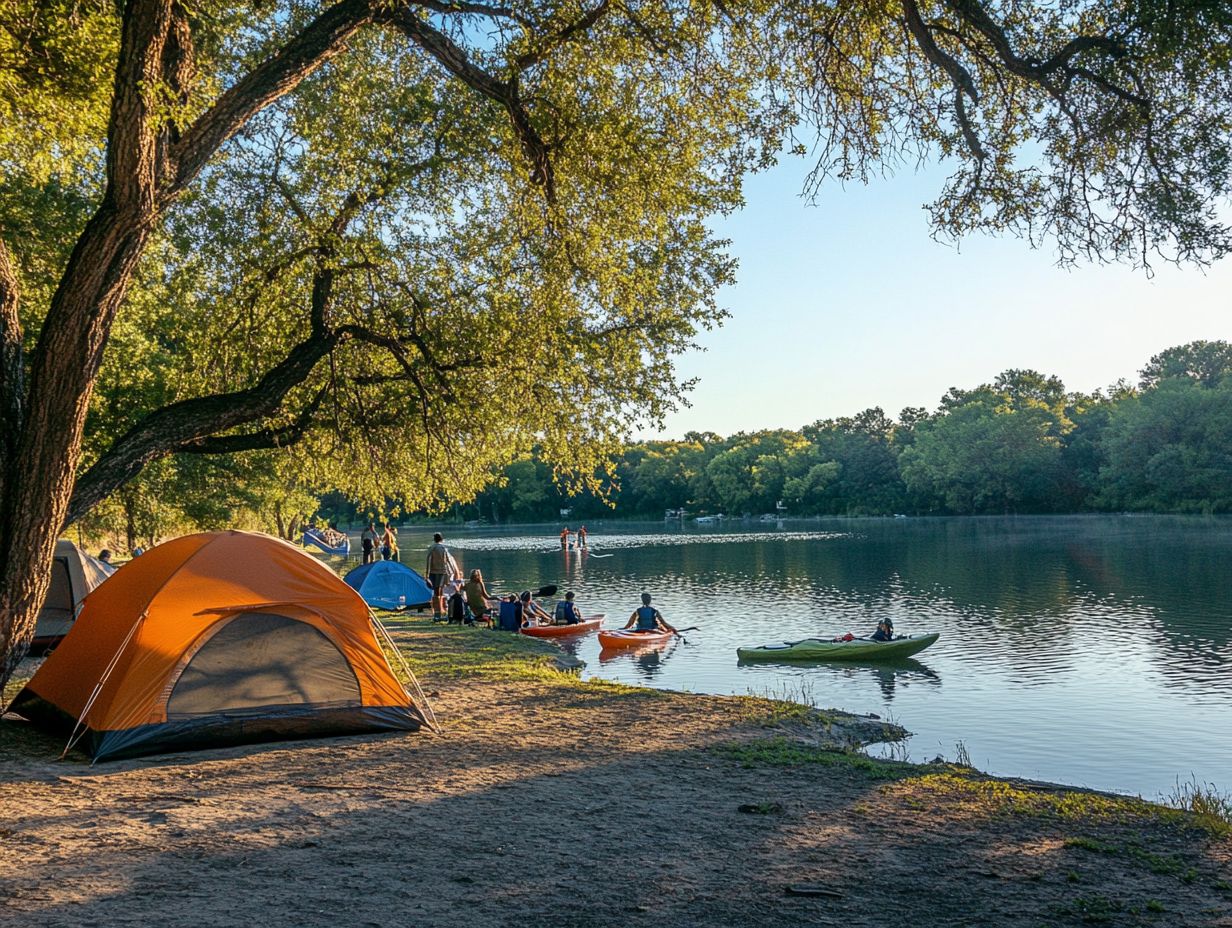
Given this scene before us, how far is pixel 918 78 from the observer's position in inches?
346

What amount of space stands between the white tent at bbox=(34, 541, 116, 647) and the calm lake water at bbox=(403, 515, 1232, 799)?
8.87 meters

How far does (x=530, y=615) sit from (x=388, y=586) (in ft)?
13.7

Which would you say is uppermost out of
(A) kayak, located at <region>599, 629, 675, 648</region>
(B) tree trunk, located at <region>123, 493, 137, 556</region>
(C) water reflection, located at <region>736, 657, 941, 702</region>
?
(B) tree trunk, located at <region>123, 493, 137, 556</region>

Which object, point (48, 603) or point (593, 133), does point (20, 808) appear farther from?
point (48, 603)

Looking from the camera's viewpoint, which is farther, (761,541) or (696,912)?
(761,541)

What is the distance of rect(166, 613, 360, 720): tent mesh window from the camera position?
8719mm

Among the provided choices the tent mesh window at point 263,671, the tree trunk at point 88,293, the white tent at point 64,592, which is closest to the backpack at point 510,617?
the white tent at point 64,592

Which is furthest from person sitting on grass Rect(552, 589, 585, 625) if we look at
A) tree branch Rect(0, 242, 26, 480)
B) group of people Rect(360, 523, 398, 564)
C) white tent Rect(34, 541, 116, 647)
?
tree branch Rect(0, 242, 26, 480)

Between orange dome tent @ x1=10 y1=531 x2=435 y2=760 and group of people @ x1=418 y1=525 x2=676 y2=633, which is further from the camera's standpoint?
group of people @ x1=418 y1=525 x2=676 y2=633

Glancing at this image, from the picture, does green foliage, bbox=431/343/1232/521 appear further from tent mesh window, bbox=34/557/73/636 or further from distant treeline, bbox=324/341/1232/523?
tent mesh window, bbox=34/557/73/636

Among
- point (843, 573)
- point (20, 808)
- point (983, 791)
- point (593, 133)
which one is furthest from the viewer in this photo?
point (843, 573)

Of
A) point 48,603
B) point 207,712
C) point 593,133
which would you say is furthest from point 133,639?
point 48,603

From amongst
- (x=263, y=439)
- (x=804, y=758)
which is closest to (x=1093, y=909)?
(x=804, y=758)

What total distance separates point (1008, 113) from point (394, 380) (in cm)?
858
